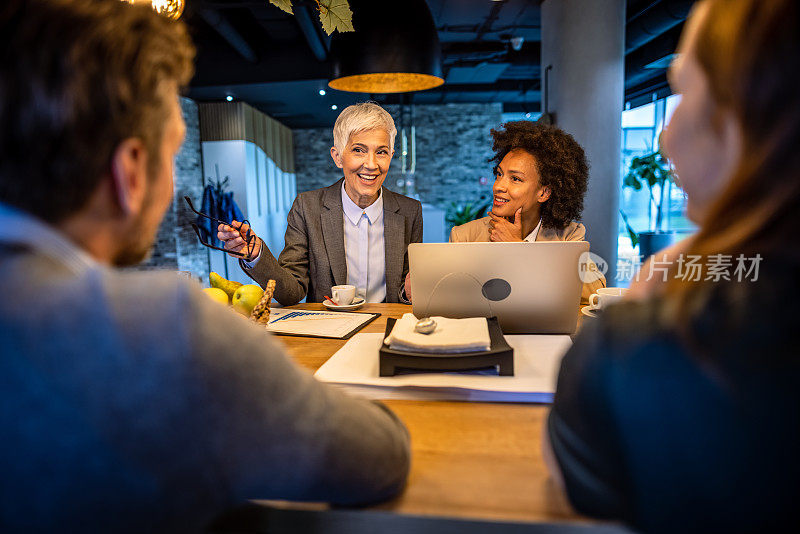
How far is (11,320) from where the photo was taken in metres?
0.47

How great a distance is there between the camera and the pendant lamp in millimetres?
2457

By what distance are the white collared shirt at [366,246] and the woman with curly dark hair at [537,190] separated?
40cm

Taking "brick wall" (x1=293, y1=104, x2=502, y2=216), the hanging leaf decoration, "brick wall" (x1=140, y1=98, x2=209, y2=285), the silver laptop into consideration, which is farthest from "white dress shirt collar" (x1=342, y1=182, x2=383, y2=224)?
"brick wall" (x1=293, y1=104, x2=502, y2=216)

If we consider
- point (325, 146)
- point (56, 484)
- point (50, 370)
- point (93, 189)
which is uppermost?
point (325, 146)

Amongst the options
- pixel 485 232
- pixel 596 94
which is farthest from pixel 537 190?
pixel 596 94

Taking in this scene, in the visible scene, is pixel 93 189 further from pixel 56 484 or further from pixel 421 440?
pixel 421 440

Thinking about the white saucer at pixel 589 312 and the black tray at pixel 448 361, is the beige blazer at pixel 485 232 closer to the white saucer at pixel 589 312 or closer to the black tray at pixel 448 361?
the white saucer at pixel 589 312

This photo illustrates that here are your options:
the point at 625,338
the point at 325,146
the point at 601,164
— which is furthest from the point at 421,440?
the point at 325,146

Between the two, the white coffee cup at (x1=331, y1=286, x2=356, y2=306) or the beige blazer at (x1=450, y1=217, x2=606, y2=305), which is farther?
the beige blazer at (x1=450, y1=217, x2=606, y2=305)

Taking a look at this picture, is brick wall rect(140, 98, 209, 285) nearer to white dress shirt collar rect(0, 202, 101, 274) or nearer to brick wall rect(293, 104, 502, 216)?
brick wall rect(293, 104, 502, 216)

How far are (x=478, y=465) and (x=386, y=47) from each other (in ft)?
7.23

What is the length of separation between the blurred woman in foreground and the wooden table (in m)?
0.15

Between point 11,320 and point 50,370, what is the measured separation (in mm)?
59

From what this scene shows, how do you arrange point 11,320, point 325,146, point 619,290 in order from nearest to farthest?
point 11,320 < point 619,290 < point 325,146
